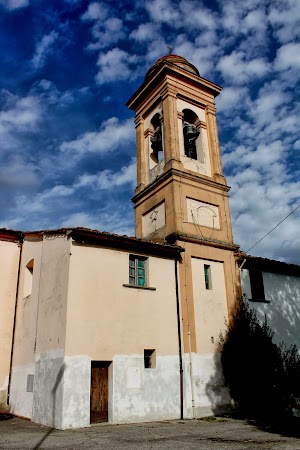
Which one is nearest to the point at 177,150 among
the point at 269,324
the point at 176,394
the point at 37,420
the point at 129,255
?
the point at 129,255

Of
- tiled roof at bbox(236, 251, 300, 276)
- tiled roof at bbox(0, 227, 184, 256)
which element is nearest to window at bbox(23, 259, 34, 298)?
tiled roof at bbox(0, 227, 184, 256)

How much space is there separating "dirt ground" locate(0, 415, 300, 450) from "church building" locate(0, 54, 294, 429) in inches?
33.0

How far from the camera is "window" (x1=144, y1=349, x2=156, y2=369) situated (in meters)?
12.6

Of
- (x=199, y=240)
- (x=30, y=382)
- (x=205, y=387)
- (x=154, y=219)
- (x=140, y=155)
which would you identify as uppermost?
(x=140, y=155)

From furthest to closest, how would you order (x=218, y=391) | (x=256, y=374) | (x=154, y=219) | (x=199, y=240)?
1. (x=154, y=219)
2. (x=199, y=240)
3. (x=256, y=374)
4. (x=218, y=391)

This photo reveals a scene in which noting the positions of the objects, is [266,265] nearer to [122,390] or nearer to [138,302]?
[138,302]

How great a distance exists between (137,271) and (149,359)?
297cm

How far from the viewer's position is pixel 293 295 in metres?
18.0

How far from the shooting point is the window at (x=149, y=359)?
12633mm

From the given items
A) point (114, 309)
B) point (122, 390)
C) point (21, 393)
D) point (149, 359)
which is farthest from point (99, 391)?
point (21, 393)

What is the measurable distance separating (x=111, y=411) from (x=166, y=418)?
6.81 ft

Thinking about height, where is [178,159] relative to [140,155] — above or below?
below

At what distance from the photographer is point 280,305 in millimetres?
17156

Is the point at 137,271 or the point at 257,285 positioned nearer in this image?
the point at 137,271
